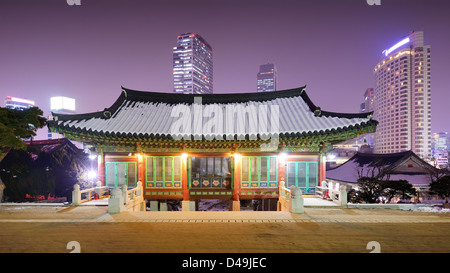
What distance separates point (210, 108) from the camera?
14.9m

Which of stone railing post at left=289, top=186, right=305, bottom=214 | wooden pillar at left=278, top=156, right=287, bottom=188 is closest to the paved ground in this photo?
stone railing post at left=289, top=186, right=305, bottom=214

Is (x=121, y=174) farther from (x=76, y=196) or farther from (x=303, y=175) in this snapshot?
(x=303, y=175)

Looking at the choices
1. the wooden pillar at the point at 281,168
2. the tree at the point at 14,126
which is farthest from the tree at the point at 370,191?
the tree at the point at 14,126

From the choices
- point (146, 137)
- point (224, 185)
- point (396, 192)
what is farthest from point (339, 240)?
point (396, 192)

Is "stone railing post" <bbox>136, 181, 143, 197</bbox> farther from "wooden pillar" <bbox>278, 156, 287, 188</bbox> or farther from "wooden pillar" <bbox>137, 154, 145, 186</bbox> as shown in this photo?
"wooden pillar" <bbox>278, 156, 287, 188</bbox>

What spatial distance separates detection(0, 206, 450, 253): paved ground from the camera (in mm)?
5990

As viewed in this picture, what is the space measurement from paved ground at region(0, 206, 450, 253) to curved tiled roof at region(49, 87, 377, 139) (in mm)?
4114

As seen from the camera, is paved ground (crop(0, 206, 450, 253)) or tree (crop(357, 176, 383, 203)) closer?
paved ground (crop(0, 206, 450, 253))

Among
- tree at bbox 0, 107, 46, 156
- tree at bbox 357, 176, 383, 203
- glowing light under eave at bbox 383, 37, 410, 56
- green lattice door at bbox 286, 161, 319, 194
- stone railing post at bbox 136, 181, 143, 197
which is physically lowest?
tree at bbox 357, 176, 383, 203

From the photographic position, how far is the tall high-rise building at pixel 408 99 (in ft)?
295

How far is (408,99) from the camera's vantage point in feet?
306

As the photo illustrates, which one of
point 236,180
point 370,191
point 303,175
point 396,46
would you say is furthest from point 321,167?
point 396,46

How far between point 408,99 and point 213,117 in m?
115
